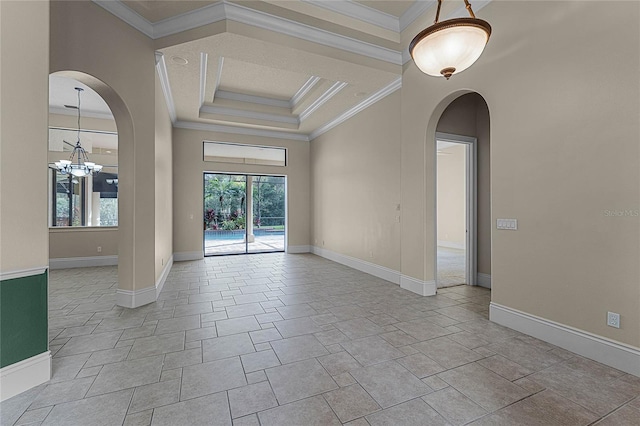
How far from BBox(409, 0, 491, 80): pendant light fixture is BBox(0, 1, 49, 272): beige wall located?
299 cm

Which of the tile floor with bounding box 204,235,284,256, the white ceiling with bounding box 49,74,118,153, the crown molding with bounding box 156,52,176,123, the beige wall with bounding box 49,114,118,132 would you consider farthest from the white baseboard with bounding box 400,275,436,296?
the beige wall with bounding box 49,114,118,132

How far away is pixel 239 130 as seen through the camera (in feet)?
26.4

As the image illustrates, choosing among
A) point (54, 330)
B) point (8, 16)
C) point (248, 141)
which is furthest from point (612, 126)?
point (248, 141)

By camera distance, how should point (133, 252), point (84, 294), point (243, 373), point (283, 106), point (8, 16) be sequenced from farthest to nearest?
point (283, 106) → point (84, 294) → point (133, 252) → point (243, 373) → point (8, 16)

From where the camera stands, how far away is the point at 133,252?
3.92 m

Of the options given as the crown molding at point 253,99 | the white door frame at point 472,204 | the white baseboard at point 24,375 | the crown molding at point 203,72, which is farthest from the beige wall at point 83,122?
the white door frame at point 472,204

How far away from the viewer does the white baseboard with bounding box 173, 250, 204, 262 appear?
7407mm

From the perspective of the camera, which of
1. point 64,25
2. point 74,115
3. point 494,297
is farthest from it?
point 74,115

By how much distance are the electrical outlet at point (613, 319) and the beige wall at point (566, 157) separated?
32 millimetres

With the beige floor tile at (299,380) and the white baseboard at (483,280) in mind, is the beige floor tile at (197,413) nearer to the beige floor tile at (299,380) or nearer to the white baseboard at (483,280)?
the beige floor tile at (299,380)

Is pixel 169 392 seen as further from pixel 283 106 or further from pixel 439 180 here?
pixel 439 180

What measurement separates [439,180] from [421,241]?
7221 millimetres

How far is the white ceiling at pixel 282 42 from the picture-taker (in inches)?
146

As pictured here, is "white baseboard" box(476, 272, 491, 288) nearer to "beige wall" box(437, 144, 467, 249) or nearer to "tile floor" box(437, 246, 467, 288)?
"tile floor" box(437, 246, 467, 288)
